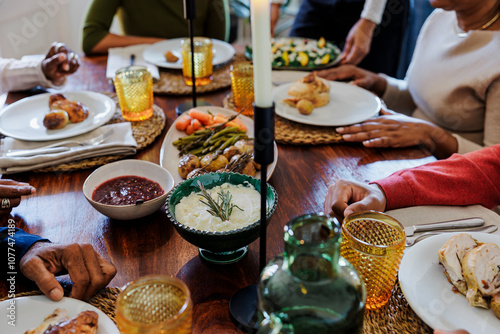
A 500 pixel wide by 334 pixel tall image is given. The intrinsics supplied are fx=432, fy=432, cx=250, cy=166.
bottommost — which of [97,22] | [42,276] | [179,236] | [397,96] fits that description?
[397,96]

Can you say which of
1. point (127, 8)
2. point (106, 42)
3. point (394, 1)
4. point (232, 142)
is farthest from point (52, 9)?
point (232, 142)

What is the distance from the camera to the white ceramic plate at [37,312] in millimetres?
760

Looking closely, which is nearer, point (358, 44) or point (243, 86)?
point (243, 86)

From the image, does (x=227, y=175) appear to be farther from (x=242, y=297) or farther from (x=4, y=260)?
(x=4, y=260)

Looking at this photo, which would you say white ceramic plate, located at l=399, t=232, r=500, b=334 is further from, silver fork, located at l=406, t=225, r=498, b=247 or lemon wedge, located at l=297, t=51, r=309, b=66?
lemon wedge, located at l=297, t=51, r=309, b=66

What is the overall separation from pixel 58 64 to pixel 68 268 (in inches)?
51.9

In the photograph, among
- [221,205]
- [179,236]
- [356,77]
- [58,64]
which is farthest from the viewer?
[356,77]

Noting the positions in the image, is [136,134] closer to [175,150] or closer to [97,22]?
[175,150]

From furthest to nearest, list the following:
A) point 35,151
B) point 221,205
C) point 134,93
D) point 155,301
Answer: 1. point 134,93
2. point 35,151
3. point 221,205
4. point 155,301

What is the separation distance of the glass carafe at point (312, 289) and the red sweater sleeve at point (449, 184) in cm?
64

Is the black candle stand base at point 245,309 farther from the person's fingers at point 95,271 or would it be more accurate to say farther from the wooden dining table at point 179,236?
the person's fingers at point 95,271

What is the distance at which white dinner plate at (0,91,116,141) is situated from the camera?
1481 millimetres

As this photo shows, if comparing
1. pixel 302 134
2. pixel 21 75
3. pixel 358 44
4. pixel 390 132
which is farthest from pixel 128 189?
pixel 358 44

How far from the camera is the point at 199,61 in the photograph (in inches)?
77.0
